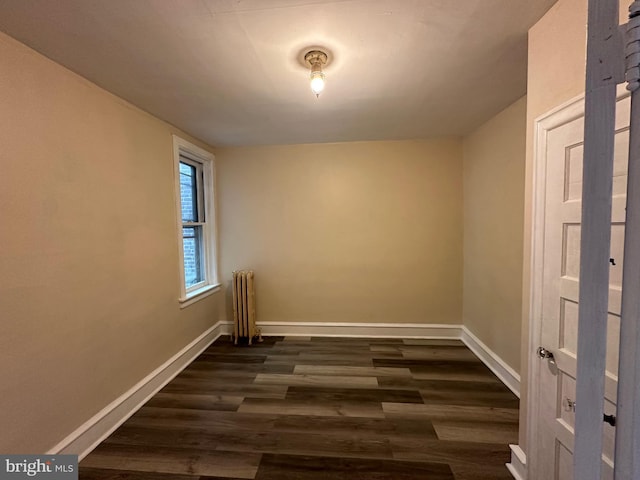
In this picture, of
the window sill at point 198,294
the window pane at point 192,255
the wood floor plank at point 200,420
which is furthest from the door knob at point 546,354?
the window pane at point 192,255

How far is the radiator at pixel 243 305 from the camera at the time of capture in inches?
129

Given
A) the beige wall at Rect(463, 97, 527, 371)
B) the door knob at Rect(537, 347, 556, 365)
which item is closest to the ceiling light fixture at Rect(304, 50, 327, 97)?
the beige wall at Rect(463, 97, 527, 371)

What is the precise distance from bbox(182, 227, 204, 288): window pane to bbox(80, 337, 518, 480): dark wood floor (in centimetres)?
95

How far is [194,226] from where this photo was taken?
324cm

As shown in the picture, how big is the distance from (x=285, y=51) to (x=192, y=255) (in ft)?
8.20

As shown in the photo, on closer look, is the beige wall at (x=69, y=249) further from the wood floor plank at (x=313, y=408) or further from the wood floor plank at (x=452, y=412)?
the wood floor plank at (x=452, y=412)

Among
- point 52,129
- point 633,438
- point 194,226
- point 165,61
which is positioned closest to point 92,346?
point 52,129

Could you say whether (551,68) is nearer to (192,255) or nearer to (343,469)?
(343,469)

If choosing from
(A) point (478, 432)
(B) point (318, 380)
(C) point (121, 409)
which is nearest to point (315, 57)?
(B) point (318, 380)

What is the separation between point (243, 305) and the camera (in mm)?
3299

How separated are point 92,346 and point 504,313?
3.25 m

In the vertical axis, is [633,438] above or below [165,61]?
below

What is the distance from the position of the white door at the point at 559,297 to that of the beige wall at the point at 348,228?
6.42 ft

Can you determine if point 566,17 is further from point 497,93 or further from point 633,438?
point 633,438
